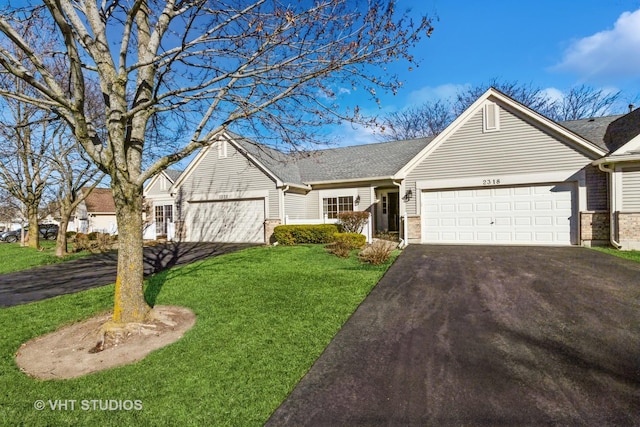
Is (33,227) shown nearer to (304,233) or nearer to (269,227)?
(269,227)

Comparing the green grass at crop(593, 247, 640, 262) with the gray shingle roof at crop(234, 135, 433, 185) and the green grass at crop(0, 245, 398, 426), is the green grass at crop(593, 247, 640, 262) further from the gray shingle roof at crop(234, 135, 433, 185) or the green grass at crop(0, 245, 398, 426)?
the gray shingle roof at crop(234, 135, 433, 185)

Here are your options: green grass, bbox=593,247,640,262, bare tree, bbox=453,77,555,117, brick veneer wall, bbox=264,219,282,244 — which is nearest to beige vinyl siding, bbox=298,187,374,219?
brick veneer wall, bbox=264,219,282,244

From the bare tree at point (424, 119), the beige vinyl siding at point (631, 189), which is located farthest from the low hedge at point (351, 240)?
the bare tree at point (424, 119)

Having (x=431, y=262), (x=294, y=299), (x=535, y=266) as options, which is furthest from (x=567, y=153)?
(x=294, y=299)

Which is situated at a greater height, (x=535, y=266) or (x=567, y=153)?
(x=567, y=153)

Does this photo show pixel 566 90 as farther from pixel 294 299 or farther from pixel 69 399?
pixel 69 399

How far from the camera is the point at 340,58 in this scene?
4.78 meters

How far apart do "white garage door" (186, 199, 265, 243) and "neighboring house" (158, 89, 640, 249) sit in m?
0.08

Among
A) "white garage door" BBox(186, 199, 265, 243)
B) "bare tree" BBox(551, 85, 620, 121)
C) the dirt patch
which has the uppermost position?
"bare tree" BBox(551, 85, 620, 121)

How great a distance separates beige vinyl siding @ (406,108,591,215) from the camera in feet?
35.1

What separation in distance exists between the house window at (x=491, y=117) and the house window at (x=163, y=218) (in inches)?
711

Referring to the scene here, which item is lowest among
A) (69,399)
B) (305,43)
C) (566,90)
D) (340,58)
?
(69,399)

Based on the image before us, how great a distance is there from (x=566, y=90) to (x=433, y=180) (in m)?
21.7

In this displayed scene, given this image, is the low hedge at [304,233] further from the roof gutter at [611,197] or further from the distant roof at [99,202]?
the distant roof at [99,202]
